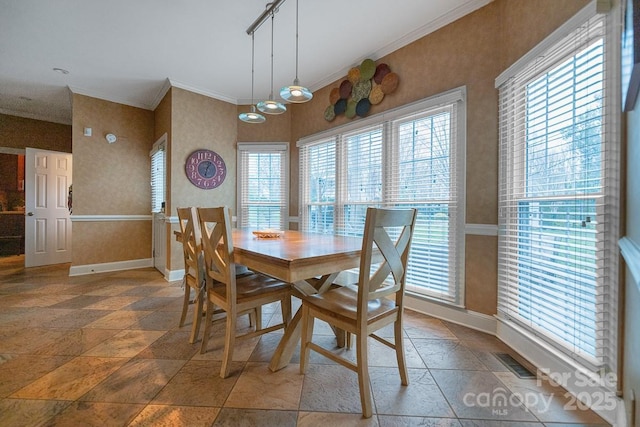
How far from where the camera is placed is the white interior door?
169 inches

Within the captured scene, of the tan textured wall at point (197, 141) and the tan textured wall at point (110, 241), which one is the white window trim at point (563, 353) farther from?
the tan textured wall at point (110, 241)

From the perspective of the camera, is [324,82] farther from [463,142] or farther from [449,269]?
[449,269]

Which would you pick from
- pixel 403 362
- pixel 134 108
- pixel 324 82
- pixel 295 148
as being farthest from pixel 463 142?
pixel 134 108

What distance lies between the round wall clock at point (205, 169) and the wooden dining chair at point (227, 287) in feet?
7.35

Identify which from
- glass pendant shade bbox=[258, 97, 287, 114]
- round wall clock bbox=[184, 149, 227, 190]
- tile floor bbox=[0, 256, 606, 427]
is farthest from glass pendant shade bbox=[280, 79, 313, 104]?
round wall clock bbox=[184, 149, 227, 190]

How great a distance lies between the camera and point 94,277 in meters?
3.71

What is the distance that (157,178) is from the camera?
4148 mm

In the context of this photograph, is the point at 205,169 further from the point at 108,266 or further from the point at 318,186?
the point at 108,266

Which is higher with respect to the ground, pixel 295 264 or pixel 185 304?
pixel 295 264

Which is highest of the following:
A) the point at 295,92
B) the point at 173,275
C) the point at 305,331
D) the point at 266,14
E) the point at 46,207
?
the point at 266,14

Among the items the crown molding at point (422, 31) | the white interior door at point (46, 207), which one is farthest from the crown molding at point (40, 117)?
the crown molding at point (422, 31)

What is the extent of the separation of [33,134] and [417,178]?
653 cm

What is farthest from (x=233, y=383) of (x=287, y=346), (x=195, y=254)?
(x=195, y=254)

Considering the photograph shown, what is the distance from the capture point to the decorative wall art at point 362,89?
2.78 meters
